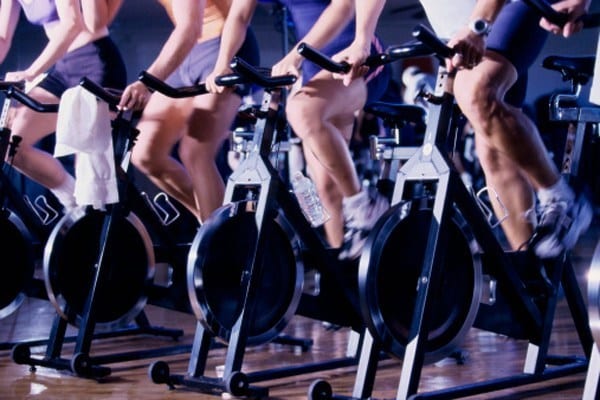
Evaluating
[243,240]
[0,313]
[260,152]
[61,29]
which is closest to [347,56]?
[260,152]

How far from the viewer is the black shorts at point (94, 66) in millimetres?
3668

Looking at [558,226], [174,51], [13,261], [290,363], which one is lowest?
[290,363]

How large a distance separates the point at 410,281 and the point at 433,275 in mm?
160

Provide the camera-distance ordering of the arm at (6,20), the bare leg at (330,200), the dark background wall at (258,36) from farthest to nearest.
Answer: the dark background wall at (258,36)
the arm at (6,20)
the bare leg at (330,200)

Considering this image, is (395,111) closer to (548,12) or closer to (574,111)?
(574,111)

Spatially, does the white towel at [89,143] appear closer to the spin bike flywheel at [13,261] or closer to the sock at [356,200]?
the spin bike flywheel at [13,261]

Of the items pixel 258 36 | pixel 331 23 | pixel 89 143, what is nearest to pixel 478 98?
pixel 331 23

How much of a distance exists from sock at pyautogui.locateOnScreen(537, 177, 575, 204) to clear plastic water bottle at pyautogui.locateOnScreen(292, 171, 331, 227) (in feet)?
2.44

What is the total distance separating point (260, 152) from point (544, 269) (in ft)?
2.71

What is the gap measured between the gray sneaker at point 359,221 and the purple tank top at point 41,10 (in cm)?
152

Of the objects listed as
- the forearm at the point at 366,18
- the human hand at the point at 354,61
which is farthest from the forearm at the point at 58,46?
the human hand at the point at 354,61

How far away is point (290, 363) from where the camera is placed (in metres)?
3.12

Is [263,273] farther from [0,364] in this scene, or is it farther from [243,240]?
[0,364]

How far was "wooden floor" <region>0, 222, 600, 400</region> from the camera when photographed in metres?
2.62
